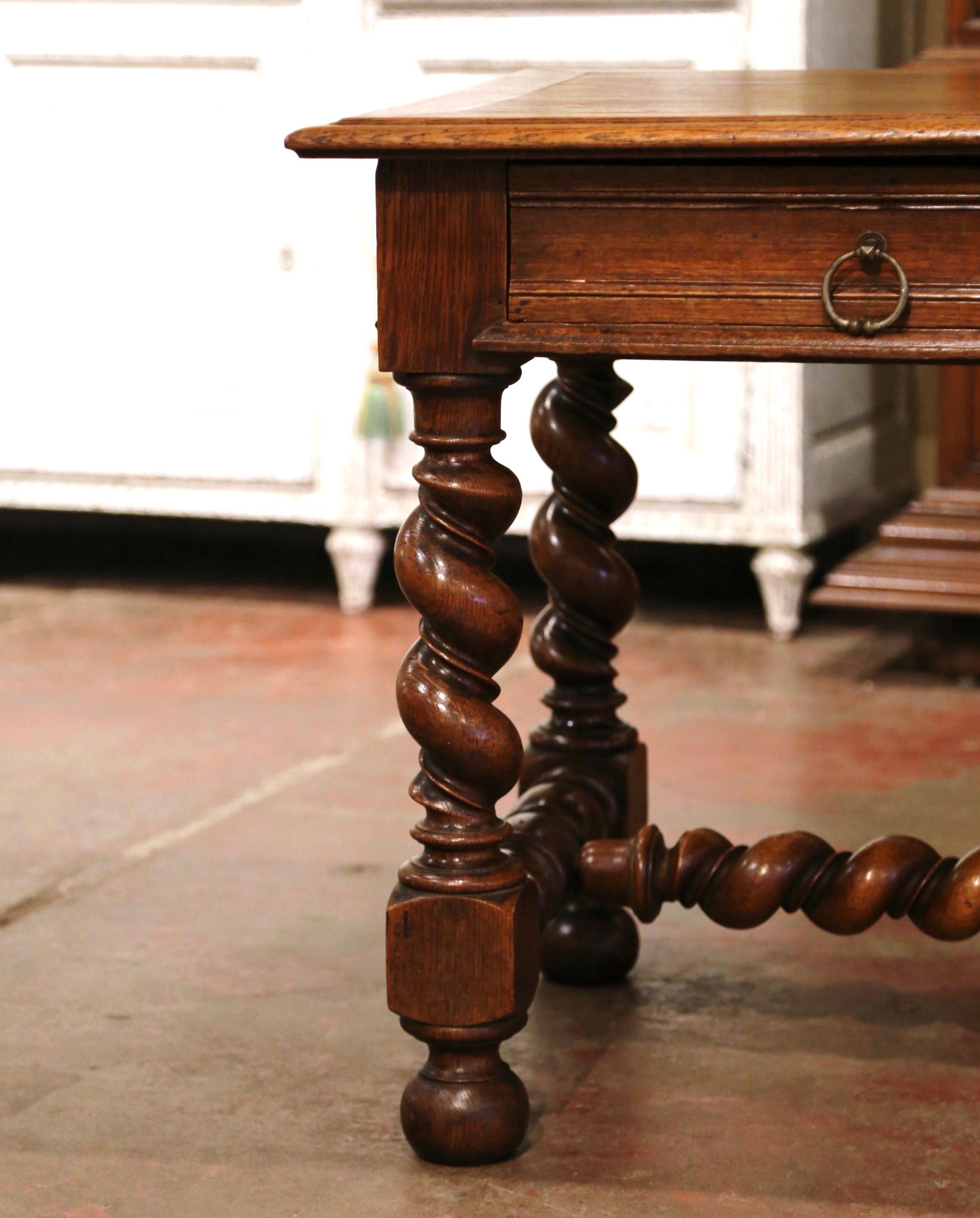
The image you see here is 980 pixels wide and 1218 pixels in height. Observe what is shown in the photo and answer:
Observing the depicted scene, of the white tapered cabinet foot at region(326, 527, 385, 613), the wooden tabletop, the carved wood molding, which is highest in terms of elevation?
the carved wood molding

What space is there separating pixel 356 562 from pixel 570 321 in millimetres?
2238

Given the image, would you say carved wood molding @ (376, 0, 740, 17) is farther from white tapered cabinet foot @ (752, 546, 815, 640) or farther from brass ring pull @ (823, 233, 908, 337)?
brass ring pull @ (823, 233, 908, 337)

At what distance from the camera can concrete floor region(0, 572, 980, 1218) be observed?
4.78 ft

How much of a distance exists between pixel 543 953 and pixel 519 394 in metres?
1.74

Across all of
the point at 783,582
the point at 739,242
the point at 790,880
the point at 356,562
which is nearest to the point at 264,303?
the point at 356,562

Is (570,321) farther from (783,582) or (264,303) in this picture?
(264,303)

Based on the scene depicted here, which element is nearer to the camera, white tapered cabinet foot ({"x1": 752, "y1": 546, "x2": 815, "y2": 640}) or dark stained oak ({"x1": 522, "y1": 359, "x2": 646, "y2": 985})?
dark stained oak ({"x1": 522, "y1": 359, "x2": 646, "y2": 985})

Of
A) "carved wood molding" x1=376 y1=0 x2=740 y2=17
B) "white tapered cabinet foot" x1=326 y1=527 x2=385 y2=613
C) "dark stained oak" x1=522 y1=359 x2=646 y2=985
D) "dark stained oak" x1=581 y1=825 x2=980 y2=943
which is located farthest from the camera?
"white tapered cabinet foot" x1=326 y1=527 x2=385 y2=613

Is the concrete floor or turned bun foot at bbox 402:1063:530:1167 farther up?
turned bun foot at bbox 402:1063:530:1167

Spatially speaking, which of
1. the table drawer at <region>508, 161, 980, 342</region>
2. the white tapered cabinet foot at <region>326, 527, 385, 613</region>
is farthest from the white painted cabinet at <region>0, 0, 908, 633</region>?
the table drawer at <region>508, 161, 980, 342</region>

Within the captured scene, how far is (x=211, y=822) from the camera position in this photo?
2.40 meters

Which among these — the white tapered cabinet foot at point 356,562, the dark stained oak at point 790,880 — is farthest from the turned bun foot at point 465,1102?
the white tapered cabinet foot at point 356,562

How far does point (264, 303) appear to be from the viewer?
3.56m

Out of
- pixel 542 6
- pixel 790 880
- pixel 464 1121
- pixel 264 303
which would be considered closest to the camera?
pixel 464 1121
